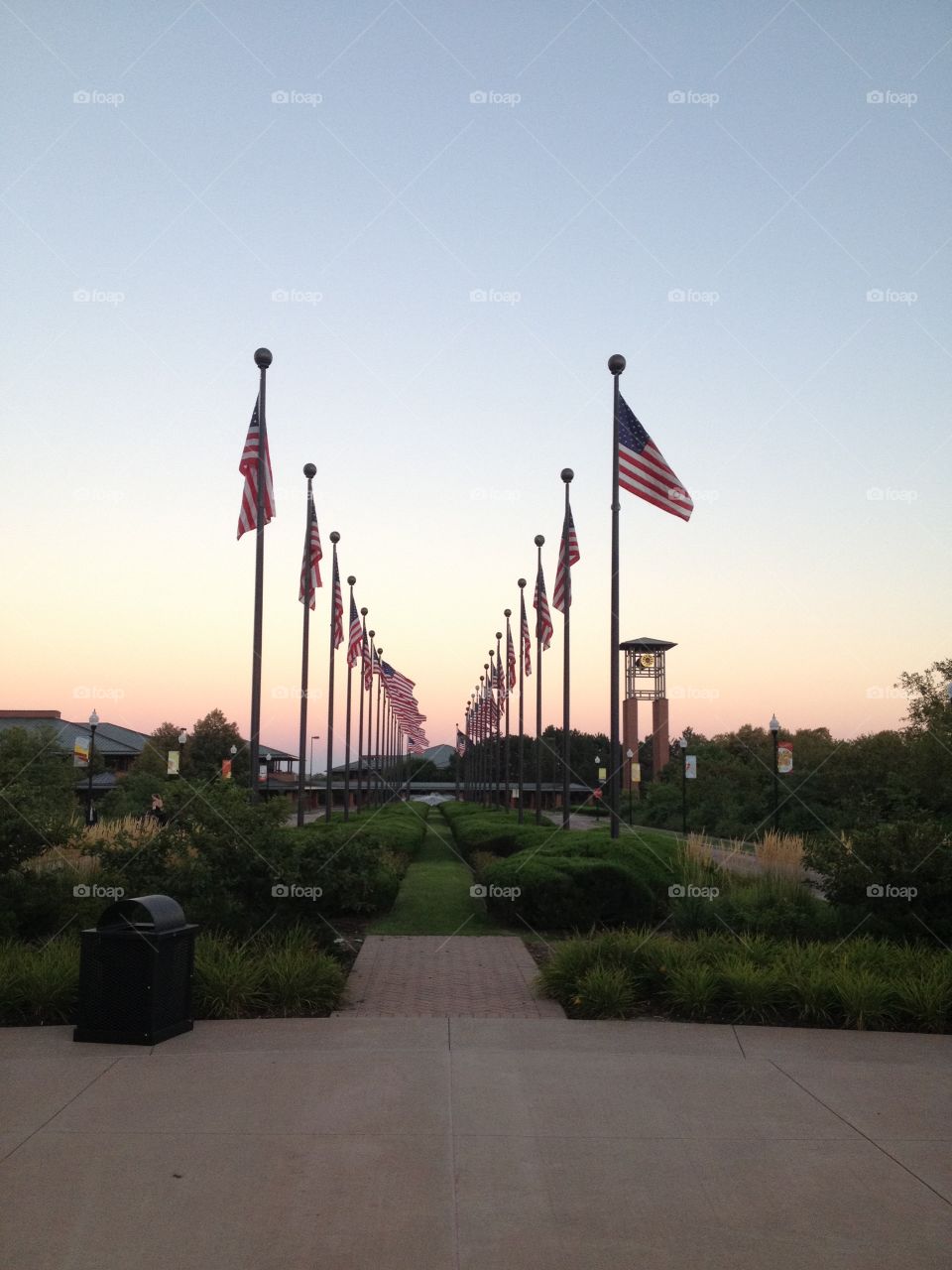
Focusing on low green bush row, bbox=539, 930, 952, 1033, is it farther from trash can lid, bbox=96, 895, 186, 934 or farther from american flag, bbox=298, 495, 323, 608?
american flag, bbox=298, 495, 323, 608

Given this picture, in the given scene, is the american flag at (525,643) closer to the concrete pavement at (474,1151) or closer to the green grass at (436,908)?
the green grass at (436,908)

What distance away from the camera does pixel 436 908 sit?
1741cm

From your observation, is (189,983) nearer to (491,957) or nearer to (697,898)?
(491,957)

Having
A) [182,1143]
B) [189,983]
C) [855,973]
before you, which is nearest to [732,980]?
[855,973]

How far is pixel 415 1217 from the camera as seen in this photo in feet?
16.5

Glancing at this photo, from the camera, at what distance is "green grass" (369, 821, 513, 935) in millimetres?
15281

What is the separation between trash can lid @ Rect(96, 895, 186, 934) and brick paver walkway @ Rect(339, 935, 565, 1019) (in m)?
2.04

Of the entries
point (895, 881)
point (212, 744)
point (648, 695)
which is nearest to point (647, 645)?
point (648, 695)

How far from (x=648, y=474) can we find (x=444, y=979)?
33.5 ft

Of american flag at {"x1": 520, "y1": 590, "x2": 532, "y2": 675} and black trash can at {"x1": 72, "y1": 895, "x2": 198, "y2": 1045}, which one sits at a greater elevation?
american flag at {"x1": 520, "y1": 590, "x2": 532, "y2": 675}

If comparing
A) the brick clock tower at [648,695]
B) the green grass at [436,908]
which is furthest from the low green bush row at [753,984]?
the brick clock tower at [648,695]

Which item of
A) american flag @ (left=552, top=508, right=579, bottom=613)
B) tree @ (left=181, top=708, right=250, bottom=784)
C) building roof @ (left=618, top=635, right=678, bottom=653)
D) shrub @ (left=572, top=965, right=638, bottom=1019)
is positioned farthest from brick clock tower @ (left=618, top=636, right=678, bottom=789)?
shrub @ (left=572, top=965, right=638, bottom=1019)

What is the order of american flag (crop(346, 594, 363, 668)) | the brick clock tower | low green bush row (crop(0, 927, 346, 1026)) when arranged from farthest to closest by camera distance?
the brick clock tower < american flag (crop(346, 594, 363, 668)) < low green bush row (crop(0, 927, 346, 1026))

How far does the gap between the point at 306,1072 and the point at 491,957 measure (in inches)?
220
